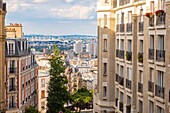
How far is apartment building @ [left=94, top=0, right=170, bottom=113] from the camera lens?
22.4m

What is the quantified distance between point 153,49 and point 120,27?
26.7 ft

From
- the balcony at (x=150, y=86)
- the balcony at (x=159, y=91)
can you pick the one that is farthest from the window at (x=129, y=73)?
the balcony at (x=159, y=91)

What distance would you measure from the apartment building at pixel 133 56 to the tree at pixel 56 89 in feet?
43.8

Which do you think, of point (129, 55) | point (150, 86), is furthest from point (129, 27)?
point (150, 86)

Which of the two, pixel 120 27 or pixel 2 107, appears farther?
pixel 120 27

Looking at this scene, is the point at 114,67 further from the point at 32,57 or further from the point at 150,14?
the point at 32,57

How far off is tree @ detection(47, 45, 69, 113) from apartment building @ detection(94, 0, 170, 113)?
1335 cm

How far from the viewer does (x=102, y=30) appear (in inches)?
1344

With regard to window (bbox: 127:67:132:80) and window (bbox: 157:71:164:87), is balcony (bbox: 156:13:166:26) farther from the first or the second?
window (bbox: 127:67:132:80)

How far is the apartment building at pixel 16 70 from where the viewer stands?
152 feet

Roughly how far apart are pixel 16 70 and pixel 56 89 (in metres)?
6.17

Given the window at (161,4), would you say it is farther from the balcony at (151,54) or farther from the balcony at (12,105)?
the balcony at (12,105)

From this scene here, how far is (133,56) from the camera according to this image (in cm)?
2752

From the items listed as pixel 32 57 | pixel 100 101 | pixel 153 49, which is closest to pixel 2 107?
pixel 100 101
